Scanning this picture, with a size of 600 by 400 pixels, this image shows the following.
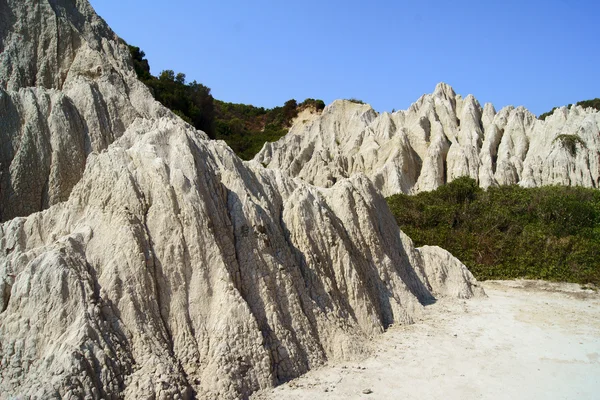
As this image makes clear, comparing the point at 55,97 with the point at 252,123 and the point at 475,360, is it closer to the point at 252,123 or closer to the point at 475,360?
the point at 475,360

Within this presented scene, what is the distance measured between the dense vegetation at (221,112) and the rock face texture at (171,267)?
1504cm

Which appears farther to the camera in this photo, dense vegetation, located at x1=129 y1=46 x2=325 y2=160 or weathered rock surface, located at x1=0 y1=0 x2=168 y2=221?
dense vegetation, located at x1=129 y1=46 x2=325 y2=160

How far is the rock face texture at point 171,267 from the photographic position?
754 centimetres

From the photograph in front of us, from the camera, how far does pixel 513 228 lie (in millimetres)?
22344

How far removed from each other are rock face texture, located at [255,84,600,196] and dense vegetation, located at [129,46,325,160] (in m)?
6.35

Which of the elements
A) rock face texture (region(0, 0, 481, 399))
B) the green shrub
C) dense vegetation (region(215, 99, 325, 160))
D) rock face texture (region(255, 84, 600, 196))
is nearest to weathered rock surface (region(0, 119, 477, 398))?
rock face texture (region(0, 0, 481, 399))

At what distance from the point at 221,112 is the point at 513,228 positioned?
146 ft

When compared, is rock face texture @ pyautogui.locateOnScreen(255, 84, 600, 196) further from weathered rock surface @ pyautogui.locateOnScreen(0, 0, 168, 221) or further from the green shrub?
weathered rock surface @ pyautogui.locateOnScreen(0, 0, 168, 221)

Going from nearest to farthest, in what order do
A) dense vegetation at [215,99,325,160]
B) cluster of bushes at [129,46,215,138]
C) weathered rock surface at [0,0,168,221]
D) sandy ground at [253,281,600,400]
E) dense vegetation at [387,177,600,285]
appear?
sandy ground at [253,281,600,400]
weathered rock surface at [0,0,168,221]
dense vegetation at [387,177,600,285]
cluster of bushes at [129,46,215,138]
dense vegetation at [215,99,325,160]

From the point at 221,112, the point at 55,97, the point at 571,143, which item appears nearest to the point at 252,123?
the point at 221,112

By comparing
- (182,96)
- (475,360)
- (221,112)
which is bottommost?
(475,360)

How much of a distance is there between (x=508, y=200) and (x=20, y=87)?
22222mm

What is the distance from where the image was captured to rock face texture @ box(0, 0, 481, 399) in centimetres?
754

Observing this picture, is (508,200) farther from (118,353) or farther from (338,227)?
(118,353)
